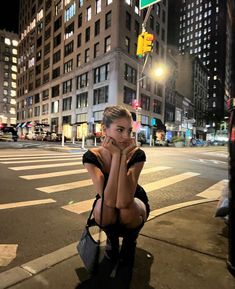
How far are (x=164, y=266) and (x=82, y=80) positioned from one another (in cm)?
5075

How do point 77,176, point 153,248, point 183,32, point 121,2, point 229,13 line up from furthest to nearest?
point 183,32, point 121,2, point 77,176, point 153,248, point 229,13

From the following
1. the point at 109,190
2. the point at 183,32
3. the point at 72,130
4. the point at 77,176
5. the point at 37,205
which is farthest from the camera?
the point at 183,32

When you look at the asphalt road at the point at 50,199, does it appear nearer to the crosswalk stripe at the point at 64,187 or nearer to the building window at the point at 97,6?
the crosswalk stripe at the point at 64,187

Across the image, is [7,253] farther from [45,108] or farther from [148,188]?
[45,108]

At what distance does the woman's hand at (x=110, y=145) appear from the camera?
8.95 feet

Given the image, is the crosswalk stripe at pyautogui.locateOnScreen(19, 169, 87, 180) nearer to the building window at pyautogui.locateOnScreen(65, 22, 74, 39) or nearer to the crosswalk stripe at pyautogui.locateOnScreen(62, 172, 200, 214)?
the crosswalk stripe at pyautogui.locateOnScreen(62, 172, 200, 214)

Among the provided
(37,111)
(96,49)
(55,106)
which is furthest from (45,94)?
(96,49)

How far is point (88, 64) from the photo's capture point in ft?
163

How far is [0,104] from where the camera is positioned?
116 m

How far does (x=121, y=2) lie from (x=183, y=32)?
135 metres

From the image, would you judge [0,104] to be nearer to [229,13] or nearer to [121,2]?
[121,2]

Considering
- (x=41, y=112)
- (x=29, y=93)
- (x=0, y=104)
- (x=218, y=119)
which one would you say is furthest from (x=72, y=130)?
(x=0, y=104)

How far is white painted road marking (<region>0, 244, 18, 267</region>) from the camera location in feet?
10.8

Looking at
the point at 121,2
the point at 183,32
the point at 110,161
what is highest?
the point at 183,32
